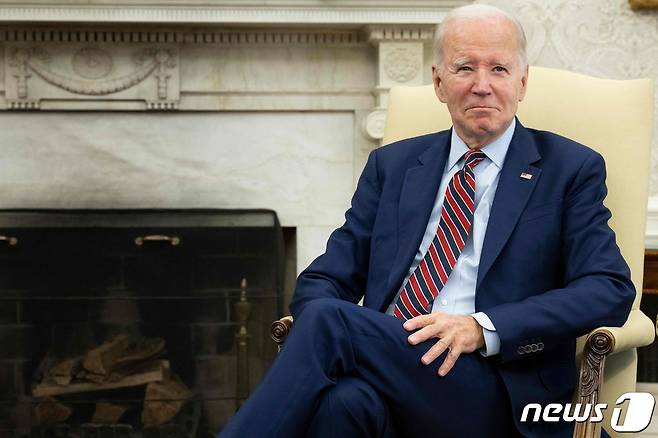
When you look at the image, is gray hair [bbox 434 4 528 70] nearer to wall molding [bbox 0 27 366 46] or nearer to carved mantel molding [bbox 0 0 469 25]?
carved mantel molding [bbox 0 0 469 25]

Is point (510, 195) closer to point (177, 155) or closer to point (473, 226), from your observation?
point (473, 226)

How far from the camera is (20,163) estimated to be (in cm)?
343

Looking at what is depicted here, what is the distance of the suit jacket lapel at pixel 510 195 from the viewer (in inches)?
78.3

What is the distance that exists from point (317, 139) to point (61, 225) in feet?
2.78

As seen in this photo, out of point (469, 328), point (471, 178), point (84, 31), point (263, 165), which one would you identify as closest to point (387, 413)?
point (469, 328)

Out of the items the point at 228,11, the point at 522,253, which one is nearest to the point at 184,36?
the point at 228,11

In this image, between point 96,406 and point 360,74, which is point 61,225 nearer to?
point 96,406

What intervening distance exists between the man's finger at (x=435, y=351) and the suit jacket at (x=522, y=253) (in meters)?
0.11

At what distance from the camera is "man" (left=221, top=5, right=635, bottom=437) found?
173 centimetres

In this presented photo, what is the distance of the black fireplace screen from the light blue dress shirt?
53.5 inches

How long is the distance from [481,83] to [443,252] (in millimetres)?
330

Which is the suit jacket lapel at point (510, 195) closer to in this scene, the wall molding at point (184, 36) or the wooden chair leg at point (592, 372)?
the wooden chair leg at point (592, 372)

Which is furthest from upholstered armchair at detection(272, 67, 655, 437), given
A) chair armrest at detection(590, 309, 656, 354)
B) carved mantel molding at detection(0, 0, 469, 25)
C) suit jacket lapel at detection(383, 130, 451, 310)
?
carved mantel molding at detection(0, 0, 469, 25)

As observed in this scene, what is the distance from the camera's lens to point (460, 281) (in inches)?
80.1
